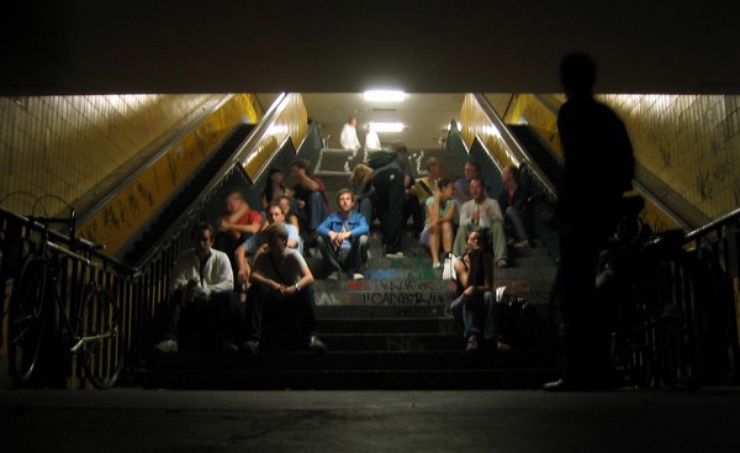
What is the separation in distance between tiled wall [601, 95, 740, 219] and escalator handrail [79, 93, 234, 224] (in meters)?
5.54

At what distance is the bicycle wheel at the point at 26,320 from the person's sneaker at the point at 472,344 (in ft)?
10.1

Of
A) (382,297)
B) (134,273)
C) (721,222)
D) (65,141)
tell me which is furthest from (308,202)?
(721,222)

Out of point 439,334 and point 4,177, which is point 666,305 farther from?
point 4,177

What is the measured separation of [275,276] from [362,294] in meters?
1.39

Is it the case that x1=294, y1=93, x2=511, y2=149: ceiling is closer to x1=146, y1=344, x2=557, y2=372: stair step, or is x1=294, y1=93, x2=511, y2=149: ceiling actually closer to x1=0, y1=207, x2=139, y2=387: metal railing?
x1=0, y1=207, x2=139, y2=387: metal railing

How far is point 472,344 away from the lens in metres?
6.60

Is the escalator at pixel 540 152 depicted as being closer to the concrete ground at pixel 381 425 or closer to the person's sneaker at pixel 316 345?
the person's sneaker at pixel 316 345

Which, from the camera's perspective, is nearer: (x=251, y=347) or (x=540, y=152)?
(x=251, y=347)

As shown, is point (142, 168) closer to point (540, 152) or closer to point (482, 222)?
point (482, 222)

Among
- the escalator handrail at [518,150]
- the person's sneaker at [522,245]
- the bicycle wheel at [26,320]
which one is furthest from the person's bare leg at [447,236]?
the bicycle wheel at [26,320]

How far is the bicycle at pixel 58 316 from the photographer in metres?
5.22

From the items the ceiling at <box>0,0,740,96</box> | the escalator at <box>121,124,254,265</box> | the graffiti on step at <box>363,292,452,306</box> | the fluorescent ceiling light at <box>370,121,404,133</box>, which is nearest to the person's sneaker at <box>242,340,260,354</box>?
the graffiti on step at <box>363,292,452,306</box>

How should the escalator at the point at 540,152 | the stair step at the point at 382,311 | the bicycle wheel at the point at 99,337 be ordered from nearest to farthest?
the bicycle wheel at the point at 99,337
the stair step at the point at 382,311
the escalator at the point at 540,152

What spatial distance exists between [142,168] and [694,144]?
5.65 m
